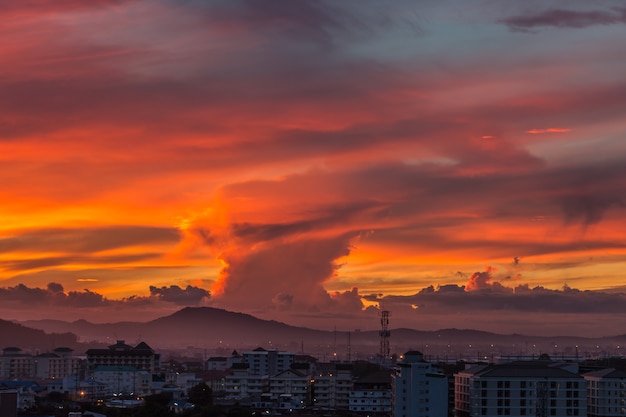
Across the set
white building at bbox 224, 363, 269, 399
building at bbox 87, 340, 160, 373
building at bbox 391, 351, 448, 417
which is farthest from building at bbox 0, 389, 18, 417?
building at bbox 87, 340, 160, 373

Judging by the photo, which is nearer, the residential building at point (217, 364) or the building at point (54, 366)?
the building at point (54, 366)

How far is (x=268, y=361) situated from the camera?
308ft

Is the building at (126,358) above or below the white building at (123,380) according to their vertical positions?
above

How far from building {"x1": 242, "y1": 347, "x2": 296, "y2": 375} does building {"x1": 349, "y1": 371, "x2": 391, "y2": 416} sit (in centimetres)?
2446

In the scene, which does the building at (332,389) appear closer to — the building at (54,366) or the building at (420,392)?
the building at (420,392)

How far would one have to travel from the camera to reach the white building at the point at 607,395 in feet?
197

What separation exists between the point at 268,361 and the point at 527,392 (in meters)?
40.4

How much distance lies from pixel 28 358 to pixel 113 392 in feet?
77.3

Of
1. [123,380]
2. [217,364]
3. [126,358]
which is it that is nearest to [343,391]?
[123,380]

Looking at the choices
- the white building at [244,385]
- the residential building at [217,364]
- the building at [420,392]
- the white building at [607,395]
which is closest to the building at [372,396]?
the building at [420,392]

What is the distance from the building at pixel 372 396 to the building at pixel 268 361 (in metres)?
24.5

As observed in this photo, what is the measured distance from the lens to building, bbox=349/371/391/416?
2657 inches

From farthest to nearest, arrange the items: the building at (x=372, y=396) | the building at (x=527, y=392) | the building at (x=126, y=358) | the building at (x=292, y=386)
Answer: the building at (x=126, y=358)
the building at (x=292, y=386)
the building at (x=372, y=396)
the building at (x=527, y=392)

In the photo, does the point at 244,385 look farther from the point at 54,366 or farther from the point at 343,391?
the point at 54,366
